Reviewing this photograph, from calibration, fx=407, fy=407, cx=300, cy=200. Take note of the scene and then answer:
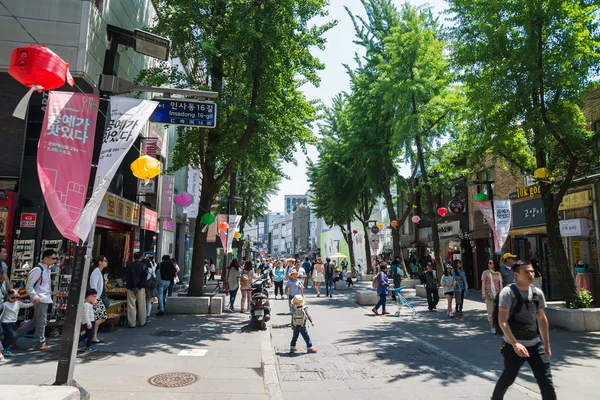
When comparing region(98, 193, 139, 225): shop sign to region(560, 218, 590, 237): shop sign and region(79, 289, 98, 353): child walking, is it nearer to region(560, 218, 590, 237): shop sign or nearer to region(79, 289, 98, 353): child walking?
region(79, 289, 98, 353): child walking

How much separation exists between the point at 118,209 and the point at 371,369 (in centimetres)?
1181

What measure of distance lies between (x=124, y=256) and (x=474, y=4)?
51.7 feet

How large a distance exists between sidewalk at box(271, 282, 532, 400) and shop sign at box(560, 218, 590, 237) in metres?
8.96

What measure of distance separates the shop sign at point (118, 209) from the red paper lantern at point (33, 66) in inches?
342

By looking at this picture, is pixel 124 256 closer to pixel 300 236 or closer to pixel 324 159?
pixel 324 159

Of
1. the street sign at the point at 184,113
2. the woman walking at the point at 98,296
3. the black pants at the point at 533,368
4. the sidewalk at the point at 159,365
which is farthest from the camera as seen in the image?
the street sign at the point at 184,113

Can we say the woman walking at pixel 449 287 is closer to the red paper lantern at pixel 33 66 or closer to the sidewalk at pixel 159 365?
the sidewalk at pixel 159 365

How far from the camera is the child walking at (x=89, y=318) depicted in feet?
25.1

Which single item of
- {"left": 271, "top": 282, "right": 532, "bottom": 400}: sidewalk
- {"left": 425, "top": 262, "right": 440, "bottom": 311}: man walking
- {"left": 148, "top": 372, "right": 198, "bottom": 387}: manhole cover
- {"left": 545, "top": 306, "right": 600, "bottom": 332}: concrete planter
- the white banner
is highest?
the white banner

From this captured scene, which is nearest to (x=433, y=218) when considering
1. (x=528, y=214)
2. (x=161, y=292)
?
(x=528, y=214)

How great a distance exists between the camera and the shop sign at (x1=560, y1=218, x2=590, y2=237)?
49.9 ft

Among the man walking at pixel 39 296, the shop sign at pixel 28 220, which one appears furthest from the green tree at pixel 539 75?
the shop sign at pixel 28 220

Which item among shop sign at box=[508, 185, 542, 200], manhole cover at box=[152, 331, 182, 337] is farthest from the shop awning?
manhole cover at box=[152, 331, 182, 337]

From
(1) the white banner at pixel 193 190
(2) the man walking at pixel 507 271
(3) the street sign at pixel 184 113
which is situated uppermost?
(1) the white banner at pixel 193 190
